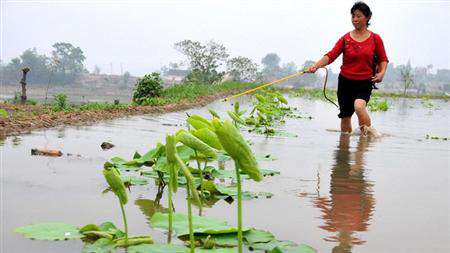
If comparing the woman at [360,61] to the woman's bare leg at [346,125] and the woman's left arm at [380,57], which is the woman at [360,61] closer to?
the woman's left arm at [380,57]

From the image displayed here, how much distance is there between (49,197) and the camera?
2215mm

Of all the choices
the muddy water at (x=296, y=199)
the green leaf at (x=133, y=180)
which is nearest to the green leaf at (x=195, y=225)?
the muddy water at (x=296, y=199)

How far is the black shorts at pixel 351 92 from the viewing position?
5.99 meters

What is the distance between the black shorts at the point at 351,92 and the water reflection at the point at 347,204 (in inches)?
92.0

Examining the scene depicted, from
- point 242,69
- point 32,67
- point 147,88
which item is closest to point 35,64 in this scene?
point 32,67

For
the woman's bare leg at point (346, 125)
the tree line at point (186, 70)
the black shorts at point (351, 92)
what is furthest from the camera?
the tree line at point (186, 70)

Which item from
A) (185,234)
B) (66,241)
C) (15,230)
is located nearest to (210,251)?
(185,234)

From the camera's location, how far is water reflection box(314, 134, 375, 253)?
1814 mm

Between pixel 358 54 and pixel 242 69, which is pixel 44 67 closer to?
pixel 242 69

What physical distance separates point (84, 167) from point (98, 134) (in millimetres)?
1828

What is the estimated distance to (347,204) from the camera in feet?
7.68

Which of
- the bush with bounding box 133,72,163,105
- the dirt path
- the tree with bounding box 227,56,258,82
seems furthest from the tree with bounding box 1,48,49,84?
the dirt path

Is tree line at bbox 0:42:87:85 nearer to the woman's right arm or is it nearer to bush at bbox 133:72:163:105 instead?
bush at bbox 133:72:163:105

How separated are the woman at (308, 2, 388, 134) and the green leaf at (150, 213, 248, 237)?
411 centimetres
